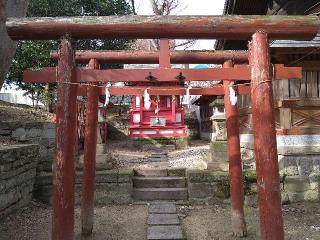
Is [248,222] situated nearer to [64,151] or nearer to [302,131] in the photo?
[302,131]

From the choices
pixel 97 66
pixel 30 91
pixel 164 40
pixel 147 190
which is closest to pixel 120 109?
pixel 30 91

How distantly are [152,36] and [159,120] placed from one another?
637 cm

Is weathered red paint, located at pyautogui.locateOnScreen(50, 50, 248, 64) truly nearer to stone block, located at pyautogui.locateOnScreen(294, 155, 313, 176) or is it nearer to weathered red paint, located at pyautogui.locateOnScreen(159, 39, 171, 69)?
weathered red paint, located at pyautogui.locateOnScreen(159, 39, 171, 69)

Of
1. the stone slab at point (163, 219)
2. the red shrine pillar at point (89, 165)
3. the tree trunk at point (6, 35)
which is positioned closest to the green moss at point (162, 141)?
the stone slab at point (163, 219)

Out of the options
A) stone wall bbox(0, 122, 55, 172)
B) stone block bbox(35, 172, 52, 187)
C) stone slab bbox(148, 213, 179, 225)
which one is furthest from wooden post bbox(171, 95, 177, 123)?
stone block bbox(35, 172, 52, 187)

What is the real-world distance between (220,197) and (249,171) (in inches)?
38.2

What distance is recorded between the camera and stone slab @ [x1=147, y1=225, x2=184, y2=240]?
577 cm

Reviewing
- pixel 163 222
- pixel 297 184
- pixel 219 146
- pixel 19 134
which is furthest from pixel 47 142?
pixel 297 184

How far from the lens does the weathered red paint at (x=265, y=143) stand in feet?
11.6

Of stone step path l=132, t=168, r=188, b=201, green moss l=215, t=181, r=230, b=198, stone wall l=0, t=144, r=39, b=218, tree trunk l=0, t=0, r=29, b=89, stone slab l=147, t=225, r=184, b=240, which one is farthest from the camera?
stone step path l=132, t=168, r=188, b=201

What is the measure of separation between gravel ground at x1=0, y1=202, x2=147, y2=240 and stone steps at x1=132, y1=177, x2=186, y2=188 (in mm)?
879

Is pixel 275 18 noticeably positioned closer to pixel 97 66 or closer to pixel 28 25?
pixel 28 25

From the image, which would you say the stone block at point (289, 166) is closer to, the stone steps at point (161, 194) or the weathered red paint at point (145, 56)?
the stone steps at point (161, 194)

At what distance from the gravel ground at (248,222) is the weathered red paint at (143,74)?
10.8ft
